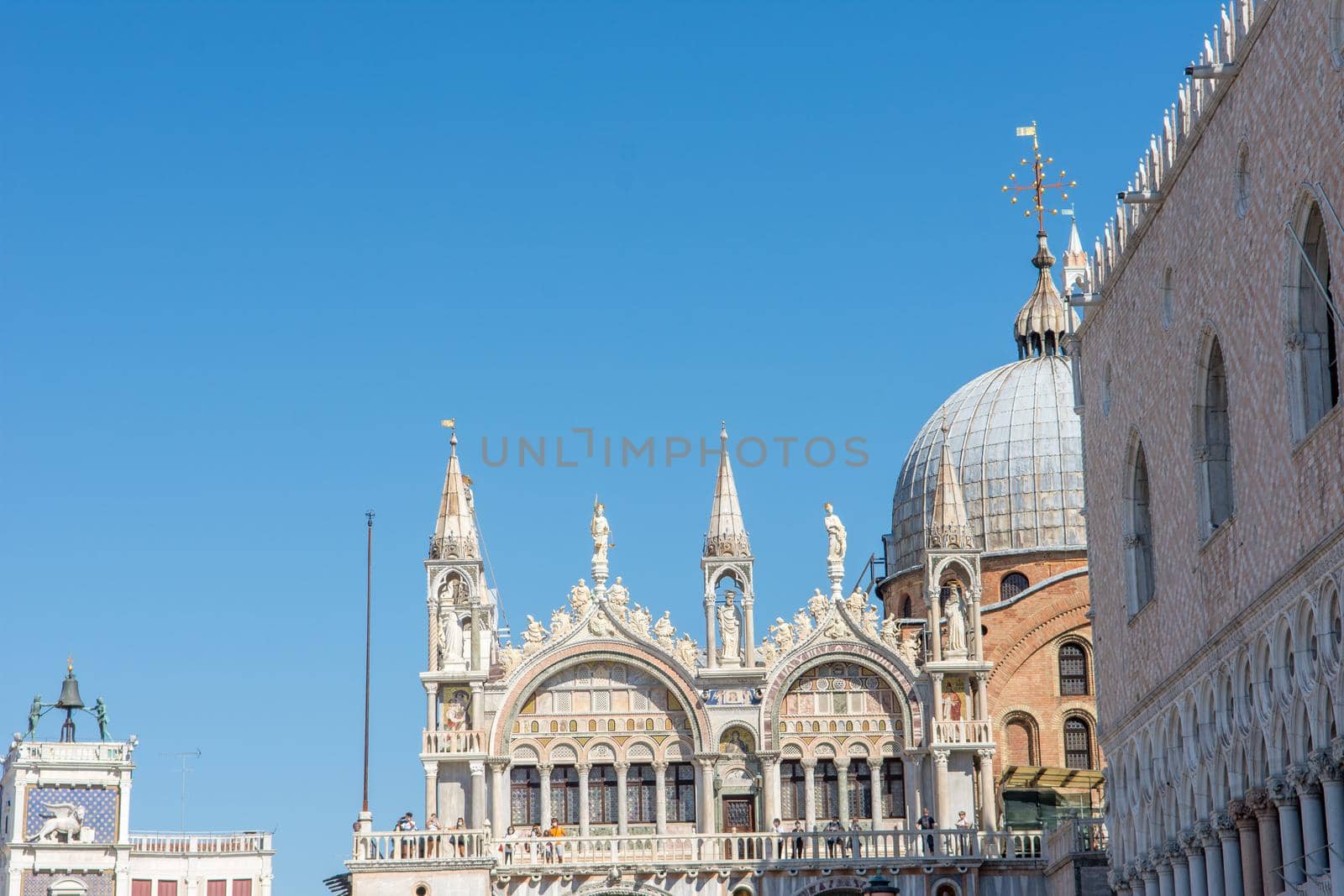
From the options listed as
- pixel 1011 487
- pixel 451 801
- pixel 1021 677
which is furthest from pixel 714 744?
pixel 1011 487

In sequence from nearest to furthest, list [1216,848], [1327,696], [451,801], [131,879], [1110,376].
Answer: [1327,696] → [1216,848] → [1110,376] → [451,801] → [131,879]

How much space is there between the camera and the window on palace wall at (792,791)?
44250 millimetres

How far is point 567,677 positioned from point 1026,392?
1694 cm

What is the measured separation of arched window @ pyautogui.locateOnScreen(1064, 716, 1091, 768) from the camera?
164ft

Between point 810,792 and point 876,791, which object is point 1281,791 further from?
point 810,792

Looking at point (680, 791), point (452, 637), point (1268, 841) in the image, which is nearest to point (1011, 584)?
point (680, 791)

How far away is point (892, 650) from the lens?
4431 cm

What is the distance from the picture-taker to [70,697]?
2411 inches

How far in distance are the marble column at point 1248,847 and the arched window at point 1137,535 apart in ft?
18.0

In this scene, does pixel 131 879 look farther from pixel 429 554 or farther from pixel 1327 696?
pixel 1327 696

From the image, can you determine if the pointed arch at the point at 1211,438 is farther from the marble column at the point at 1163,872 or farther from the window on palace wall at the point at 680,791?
the window on palace wall at the point at 680,791

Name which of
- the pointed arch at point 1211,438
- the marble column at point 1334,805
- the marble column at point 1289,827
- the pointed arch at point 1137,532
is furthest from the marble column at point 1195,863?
the marble column at point 1334,805

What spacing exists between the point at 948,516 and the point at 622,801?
875 cm

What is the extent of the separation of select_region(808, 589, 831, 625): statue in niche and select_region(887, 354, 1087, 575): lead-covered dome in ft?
32.8
